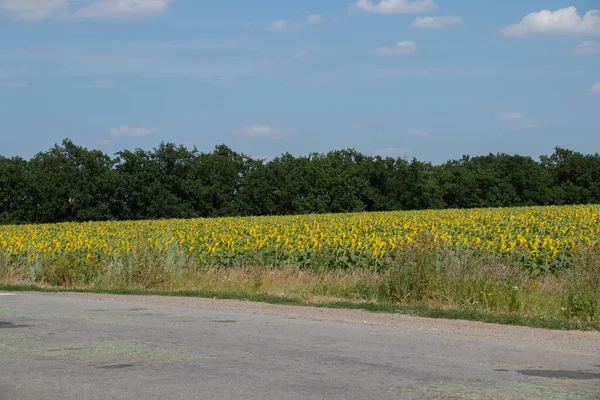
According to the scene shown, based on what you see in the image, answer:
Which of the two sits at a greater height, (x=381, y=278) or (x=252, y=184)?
A: (x=252, y=184)

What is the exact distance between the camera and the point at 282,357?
30.8ft

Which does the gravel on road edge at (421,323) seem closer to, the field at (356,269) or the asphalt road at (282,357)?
the asphalt road at (282,357)

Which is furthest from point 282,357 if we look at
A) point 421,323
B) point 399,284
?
point 399,284

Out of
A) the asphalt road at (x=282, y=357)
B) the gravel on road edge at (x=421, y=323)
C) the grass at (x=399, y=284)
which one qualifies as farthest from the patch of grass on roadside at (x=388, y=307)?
the asphalt road at (x=282, y=357)

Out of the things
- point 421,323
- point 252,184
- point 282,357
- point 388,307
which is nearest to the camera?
point 282,357

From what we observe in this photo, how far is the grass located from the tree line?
51629 mm

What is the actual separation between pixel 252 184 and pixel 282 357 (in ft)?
233

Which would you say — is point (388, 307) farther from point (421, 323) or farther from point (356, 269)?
point (356, 269)

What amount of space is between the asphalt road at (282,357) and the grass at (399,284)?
57.1 inches

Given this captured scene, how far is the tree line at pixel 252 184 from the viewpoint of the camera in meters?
72.0

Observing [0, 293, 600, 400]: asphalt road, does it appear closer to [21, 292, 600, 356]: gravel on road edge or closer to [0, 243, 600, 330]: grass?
[21, 292, 600, 356]: gravel on road edge

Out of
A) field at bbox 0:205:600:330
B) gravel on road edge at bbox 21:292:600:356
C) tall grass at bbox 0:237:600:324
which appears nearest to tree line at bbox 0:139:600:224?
field at bbox 0:205:600:330

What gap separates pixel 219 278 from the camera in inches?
778

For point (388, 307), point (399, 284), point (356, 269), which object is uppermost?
point (356, 269)
